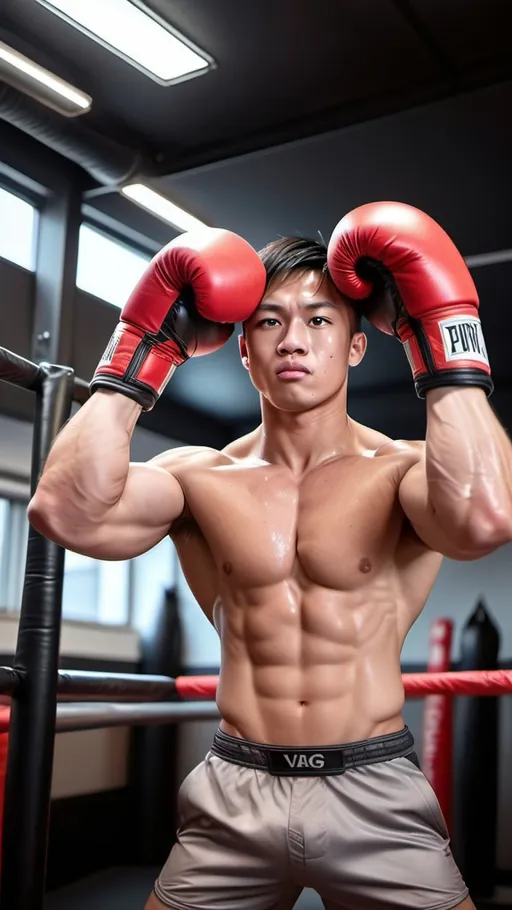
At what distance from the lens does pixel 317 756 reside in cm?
143

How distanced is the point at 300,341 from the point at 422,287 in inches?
9.8

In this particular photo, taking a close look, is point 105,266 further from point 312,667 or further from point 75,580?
point 312,667

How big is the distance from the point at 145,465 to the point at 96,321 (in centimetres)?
328

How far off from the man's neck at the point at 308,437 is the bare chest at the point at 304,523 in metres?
0.05

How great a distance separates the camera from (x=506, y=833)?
471 centimetres

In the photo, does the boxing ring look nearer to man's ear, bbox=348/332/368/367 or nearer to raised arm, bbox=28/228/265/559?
raised arm, bbox=28/228/265/559

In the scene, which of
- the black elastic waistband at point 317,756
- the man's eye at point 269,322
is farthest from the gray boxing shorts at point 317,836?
the man's eye at point 269,322

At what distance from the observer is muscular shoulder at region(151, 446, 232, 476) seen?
1.64 metres

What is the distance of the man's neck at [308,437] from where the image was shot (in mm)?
1640

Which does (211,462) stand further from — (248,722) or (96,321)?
(96,321)

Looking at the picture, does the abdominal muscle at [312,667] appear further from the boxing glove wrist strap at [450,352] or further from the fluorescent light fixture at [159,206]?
the fluorescent light fixture at [159,206]

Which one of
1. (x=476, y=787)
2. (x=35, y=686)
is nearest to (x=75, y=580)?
(x=476, y=787)

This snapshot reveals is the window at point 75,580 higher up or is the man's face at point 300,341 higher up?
the man's face at point 300,341

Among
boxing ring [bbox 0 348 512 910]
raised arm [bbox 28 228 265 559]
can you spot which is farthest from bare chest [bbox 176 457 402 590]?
boxing ring [bbox 0 348 512 910]
